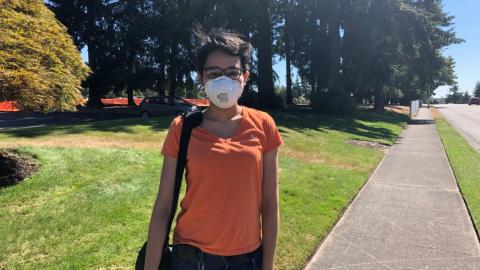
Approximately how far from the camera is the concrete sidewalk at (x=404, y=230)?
15.6ft

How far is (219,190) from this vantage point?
1.96 m

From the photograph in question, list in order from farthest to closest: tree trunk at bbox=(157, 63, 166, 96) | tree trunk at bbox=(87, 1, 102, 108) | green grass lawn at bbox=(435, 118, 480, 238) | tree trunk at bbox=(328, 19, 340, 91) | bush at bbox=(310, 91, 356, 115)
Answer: tree trunk at bbox=(157, 63, 166, 96) < tree trunk at bbox=(87, 1, 102, 108) < tree trunk at bbox=(328, 19, 340, 91) < bush at bbox=(310, 91, 356, 115) < green grass lawn at bbox=(435, 118, 480, 238)

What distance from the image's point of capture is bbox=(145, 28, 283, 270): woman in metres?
1.97

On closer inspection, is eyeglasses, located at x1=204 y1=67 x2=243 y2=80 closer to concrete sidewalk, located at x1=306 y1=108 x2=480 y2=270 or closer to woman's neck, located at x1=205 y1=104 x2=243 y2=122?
woman's neck, located at x1=205 y1=104 x2=243 y2=122

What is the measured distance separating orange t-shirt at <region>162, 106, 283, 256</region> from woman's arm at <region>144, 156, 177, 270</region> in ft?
0.22

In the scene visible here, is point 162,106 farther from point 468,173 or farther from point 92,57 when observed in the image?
point 468,173

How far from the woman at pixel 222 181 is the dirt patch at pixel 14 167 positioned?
492 centimetres

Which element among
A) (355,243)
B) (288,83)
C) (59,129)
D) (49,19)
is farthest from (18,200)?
(288,83)

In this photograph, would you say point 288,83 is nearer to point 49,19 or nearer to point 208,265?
point 49,19

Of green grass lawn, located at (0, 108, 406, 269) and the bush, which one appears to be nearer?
green grass lawn, located at (0, 108, 406, 269)

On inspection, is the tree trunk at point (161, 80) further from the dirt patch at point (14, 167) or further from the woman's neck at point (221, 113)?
the woman's neck at point (221, 113)

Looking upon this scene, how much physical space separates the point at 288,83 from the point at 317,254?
41308mm

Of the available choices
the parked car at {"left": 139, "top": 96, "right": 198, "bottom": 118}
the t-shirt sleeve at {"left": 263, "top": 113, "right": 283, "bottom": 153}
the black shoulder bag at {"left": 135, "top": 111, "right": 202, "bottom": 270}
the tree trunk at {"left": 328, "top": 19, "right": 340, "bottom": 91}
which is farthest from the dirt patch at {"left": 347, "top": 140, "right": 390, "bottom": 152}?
the black shoulder bag at {"left": 135, "top": 111, "right": 202, "bottom": 270}

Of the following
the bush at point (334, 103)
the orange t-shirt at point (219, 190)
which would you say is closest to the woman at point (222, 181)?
the orange t-shirt at point (219, 190)
